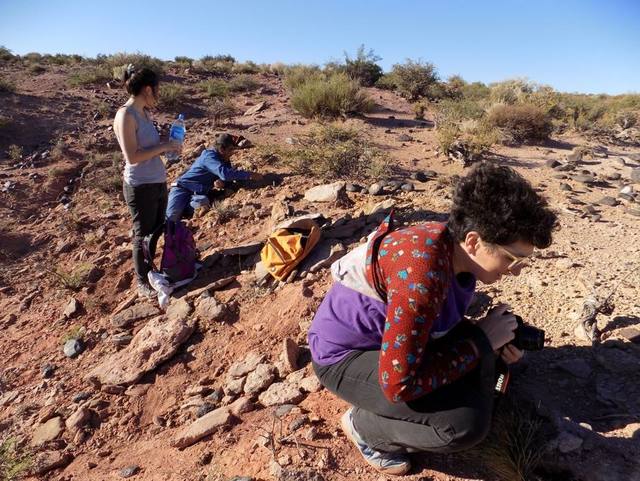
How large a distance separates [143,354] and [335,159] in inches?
122

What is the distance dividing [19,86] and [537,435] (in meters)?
13.1

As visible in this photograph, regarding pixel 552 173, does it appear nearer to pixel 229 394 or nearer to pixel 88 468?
pixel 229 394

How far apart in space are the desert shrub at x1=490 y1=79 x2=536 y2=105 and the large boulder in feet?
26.7

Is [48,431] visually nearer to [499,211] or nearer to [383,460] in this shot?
[383,460]

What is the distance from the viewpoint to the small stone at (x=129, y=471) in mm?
2242

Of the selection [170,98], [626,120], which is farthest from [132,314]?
[626,120]

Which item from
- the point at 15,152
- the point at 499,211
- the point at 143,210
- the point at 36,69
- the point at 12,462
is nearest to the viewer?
the point at 499,211

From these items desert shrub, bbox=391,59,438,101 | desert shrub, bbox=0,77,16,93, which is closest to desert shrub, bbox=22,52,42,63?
desert shrub, bbox=0,77,16,93

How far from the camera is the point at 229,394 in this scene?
2.76 metres

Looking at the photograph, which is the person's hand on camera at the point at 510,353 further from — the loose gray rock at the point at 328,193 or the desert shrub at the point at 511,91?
the desert shrub at the point at 511,91

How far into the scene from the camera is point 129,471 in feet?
7.39

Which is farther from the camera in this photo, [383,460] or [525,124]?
[525,124]

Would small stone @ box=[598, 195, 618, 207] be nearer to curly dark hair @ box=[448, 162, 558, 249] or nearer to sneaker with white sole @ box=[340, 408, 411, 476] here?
curly dark hair @ box=[448, 162, 558, 249]

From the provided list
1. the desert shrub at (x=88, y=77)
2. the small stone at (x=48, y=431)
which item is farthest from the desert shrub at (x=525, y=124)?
the desert shrub at (x=88, y=77)
